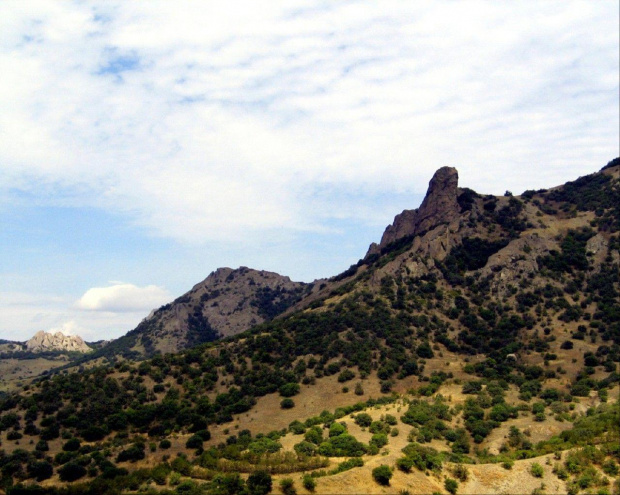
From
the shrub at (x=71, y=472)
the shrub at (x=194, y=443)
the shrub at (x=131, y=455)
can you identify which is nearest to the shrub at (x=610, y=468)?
the shrub at (x=194, y=443)

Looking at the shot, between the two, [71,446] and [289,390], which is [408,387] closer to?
[289,390]

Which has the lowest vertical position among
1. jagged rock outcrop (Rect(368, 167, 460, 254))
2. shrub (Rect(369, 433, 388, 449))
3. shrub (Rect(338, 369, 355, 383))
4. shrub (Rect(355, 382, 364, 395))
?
shrub (Rect(369, 433, 388, 449))

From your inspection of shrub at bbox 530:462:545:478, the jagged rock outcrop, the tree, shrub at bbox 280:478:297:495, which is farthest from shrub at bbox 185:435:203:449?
the jagged rock outcrop

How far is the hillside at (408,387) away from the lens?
45.8 meters

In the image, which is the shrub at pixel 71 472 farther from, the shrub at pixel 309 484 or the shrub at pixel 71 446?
the shrub at pixel 309 484

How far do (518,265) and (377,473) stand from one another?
8803cm

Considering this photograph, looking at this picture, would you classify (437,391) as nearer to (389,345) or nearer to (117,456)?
(389,345)

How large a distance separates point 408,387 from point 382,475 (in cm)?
4459

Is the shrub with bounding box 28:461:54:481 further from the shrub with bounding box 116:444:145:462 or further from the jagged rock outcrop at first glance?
the jagged rock outcrop

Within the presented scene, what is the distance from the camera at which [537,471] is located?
45500mm

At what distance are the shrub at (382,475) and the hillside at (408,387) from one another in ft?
0.75

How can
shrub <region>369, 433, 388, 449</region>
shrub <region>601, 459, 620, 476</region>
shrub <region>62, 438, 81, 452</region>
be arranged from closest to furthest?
A: 1. shrub <region>601, 459, 620, 476</region>
2. shrub <region>369, 433, 388, 449</region>
3. shrub <region>62, 438, 81, 452</region>

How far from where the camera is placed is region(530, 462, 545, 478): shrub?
149ft

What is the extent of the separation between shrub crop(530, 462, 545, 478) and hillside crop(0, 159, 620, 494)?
135mm
